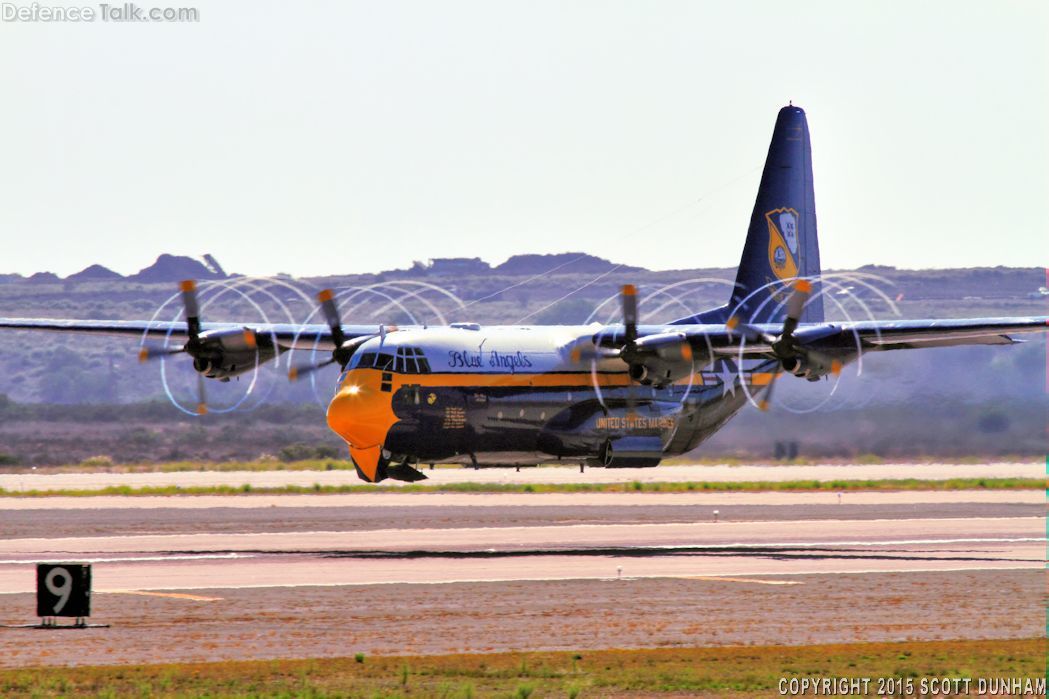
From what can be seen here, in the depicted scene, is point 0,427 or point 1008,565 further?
point 0,427

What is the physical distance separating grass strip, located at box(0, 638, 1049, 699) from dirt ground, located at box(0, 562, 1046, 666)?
77cm

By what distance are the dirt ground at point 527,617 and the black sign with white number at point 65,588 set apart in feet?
1.31

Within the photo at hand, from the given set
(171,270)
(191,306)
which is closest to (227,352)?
(191,306)

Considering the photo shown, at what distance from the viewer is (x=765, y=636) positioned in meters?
25.4

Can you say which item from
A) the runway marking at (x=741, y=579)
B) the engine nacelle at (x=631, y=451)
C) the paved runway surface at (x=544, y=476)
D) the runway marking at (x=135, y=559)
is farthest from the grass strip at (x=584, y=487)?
the runway marking at (x=741, y=579)

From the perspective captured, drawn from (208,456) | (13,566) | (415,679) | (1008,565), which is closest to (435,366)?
(13,566)

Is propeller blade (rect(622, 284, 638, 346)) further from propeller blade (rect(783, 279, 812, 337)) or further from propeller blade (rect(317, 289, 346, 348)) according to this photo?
propeller blade (rect(317, 289, 346, 348))

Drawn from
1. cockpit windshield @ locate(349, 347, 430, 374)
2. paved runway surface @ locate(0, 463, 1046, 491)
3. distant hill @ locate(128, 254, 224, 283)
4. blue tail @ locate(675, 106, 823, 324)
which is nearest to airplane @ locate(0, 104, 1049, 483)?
cockpit windshield @ locate(349, 347, 430, 374)

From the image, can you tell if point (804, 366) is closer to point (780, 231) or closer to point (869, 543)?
point (869, 543)

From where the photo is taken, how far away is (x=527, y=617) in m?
27.1

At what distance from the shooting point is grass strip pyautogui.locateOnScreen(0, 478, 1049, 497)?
64.4 m

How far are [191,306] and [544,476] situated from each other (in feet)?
127

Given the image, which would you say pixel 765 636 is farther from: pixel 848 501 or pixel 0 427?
pixel 0 427

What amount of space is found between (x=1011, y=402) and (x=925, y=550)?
27.9m
